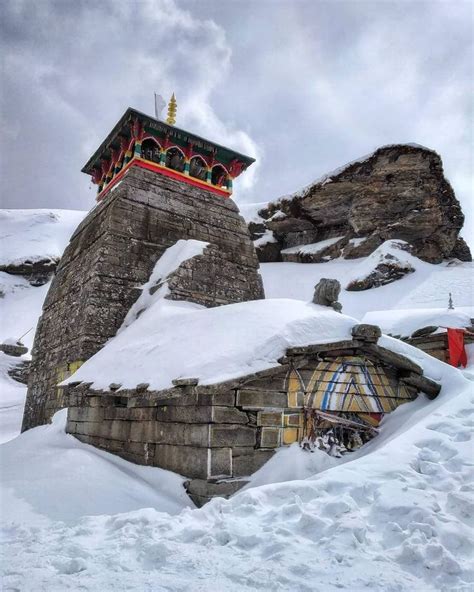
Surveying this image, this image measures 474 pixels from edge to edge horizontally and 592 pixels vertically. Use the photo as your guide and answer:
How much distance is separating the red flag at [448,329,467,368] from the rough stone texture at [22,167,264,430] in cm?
469

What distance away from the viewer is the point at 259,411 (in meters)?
4.86

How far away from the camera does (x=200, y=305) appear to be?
30.4 feet

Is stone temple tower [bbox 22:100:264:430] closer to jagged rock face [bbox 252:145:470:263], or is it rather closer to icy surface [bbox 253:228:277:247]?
jagged rock face [bbox 252:145:470:263]

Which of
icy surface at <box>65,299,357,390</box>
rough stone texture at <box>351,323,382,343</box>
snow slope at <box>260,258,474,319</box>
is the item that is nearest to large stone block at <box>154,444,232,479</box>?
icy surface at <box>65,299,357,390</box>

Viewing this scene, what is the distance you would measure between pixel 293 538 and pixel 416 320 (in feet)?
33.3

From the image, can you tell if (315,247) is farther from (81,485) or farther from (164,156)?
(81,485)

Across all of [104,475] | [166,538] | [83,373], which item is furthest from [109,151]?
[166,538]

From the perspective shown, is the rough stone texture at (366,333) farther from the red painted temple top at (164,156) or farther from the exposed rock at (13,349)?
the exposed rock at (13,349)

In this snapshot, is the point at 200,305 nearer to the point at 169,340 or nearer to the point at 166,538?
the point at 169,340

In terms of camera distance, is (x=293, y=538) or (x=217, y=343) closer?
(x=293, y=538)

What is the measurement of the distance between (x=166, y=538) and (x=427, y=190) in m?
27.8

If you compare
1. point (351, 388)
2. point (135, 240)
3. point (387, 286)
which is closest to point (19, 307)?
point (135, 240)

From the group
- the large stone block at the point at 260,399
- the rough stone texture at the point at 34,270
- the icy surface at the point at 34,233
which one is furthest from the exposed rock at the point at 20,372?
the icy surface at the point at 34,233

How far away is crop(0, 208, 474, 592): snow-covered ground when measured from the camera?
243 centimetres
